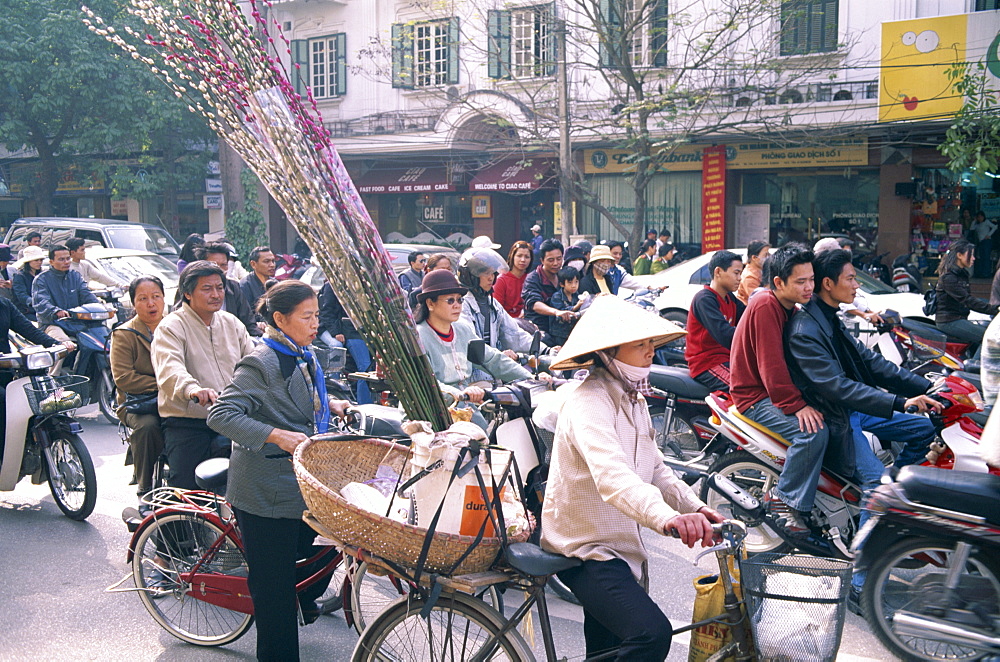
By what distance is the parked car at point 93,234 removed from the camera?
16156 mm

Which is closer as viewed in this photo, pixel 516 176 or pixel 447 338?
pixel 447 338

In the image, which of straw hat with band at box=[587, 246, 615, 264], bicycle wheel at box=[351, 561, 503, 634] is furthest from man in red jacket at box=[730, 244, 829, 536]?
straw hat with band at box=[587, 246, 615, 264]

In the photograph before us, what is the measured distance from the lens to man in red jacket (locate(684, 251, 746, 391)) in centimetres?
629

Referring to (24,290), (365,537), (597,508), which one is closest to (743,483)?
(597,508)

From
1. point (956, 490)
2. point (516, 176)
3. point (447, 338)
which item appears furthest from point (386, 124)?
point (956, 490)

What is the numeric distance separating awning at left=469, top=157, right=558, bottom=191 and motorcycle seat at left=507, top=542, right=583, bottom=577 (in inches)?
757

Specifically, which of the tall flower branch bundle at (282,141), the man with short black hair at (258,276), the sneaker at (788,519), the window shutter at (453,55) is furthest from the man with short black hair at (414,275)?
the window shutter at (453,55)

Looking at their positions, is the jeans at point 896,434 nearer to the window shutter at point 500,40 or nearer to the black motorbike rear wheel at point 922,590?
the black motorbike rear wheel at point 922,590

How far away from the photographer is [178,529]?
417 cm

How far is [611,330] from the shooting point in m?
2.91

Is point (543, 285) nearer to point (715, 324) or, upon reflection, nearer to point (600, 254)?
point (600, 254)

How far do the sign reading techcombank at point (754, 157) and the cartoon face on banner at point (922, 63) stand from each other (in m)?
1.78

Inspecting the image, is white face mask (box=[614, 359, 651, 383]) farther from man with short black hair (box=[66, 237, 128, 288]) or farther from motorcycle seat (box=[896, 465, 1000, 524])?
man with short black hair (box=[66, 237, 128, 288])

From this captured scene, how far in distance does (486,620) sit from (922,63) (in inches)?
590
